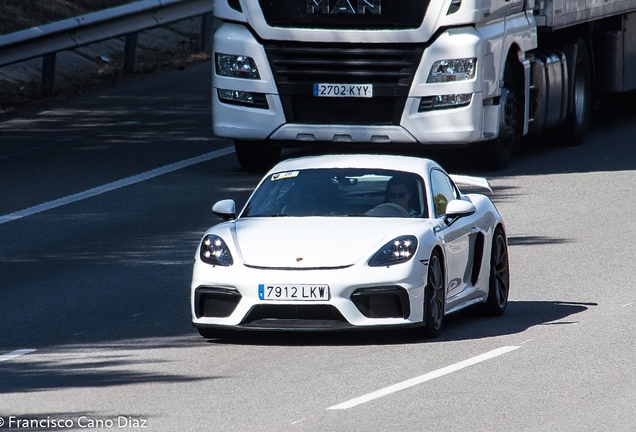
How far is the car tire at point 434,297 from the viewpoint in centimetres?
998

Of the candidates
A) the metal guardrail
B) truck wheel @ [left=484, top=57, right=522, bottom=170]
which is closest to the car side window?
truck wheel @ [left=484, top=57, right=522, bottom=170]

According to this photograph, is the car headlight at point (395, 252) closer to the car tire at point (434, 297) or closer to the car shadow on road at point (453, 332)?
the car tire at point (434, 297)

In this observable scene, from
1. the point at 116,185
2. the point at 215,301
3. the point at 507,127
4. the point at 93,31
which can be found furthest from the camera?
the point at 93,31

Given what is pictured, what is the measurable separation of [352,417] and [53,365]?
2230 millimetres

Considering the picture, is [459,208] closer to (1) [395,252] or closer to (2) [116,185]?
(1) [395,252]

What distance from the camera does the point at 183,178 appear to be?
59.3 ft

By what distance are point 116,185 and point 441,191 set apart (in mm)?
6981

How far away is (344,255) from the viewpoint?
32.2 feet

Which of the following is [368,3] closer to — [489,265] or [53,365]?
[489,265]

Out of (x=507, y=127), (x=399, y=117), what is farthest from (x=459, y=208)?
(x=507, y=127)

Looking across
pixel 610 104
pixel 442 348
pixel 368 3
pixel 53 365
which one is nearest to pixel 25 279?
pixel 53 365

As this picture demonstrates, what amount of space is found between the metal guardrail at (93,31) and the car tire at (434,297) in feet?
40.4

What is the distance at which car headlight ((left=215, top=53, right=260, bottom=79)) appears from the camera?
58.1ft

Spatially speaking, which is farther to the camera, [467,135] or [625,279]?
[467,135]
